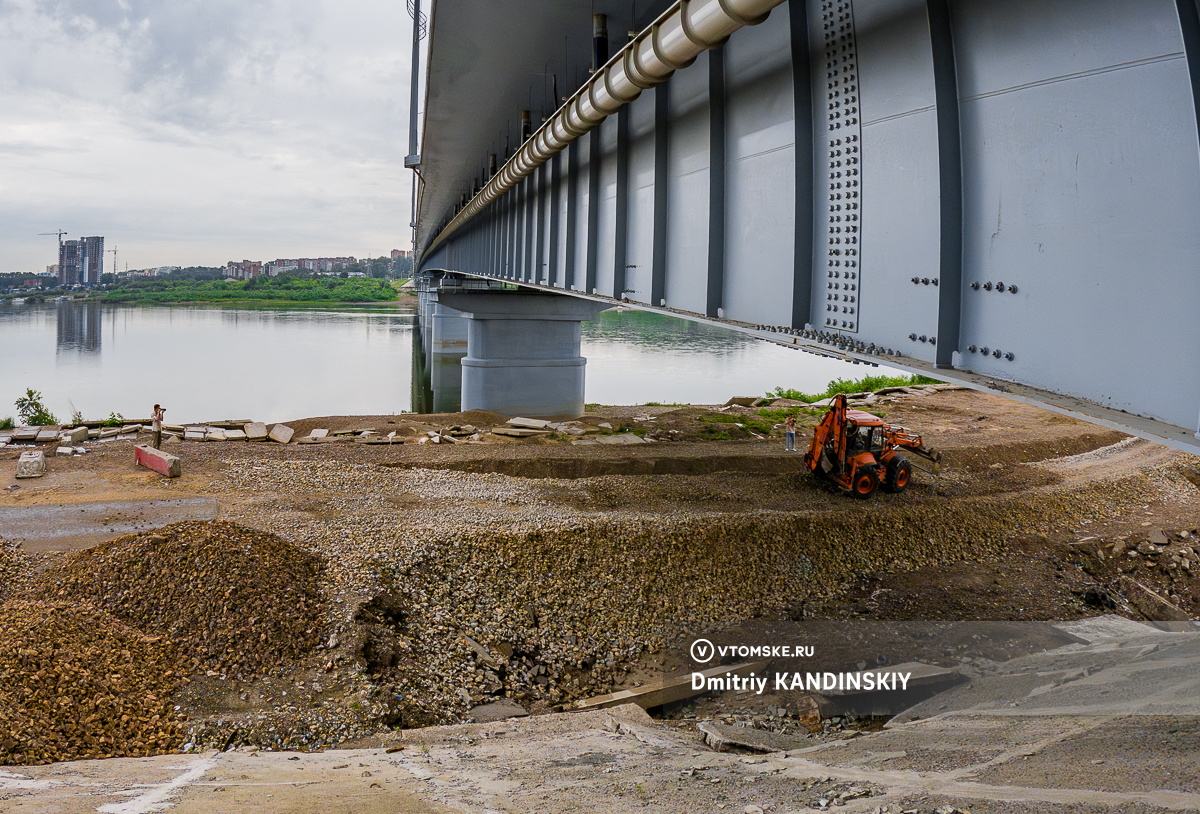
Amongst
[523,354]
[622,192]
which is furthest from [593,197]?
[523,354]

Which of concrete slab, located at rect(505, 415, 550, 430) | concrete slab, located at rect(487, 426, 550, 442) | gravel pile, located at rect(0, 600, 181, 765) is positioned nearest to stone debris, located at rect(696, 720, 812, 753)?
gravel pile, located at rect(0, 600, 181, 765)

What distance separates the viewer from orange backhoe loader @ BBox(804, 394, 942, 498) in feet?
45.5

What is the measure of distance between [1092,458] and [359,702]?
57.3 feet

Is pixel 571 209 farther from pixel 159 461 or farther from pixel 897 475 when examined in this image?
pixel 159 461

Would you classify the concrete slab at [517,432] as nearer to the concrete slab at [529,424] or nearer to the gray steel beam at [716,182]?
the concrete slab at [529,424]

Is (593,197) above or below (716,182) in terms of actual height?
above

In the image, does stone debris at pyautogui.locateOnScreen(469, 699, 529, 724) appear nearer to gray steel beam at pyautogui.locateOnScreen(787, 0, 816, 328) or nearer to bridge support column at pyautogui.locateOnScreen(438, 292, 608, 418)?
gray steel beam at pyautogui.locateOnScreen(787, 0, 816, 328)

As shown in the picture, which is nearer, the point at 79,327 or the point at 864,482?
the point at 864,482

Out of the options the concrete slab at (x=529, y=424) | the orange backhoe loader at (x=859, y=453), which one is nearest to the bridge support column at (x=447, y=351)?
the concrete slab at (x=529, y=424)

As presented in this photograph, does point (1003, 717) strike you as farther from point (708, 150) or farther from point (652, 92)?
point (652, 92)

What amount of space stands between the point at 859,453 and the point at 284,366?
4157 centimetres

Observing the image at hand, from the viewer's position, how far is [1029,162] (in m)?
4.71

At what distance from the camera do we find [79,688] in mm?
6859

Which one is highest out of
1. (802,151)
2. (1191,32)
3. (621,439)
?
(802,151)
